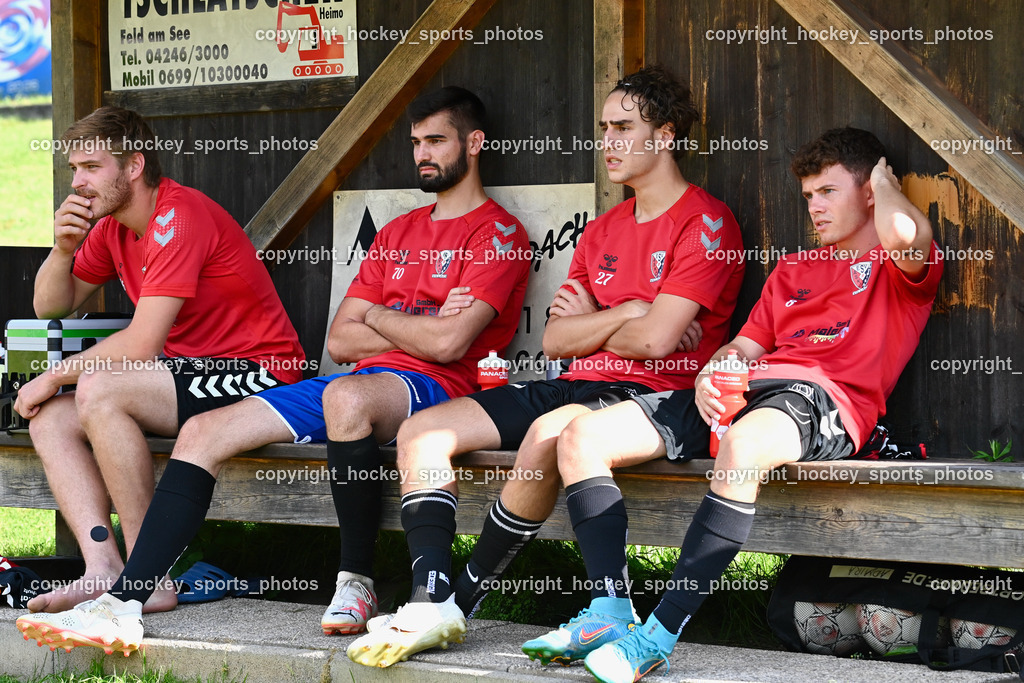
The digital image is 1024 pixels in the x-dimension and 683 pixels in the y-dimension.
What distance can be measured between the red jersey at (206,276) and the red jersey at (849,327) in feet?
6.36

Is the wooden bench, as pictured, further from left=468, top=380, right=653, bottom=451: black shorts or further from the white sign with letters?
the white sign with letters

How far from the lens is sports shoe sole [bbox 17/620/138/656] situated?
3.50 meters

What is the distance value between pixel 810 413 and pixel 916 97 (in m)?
1.30

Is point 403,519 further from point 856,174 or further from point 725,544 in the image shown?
point 856,174

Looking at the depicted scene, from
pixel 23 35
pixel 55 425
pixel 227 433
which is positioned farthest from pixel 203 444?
pixel 23 35

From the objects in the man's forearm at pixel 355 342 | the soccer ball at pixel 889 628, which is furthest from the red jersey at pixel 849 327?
the man's forearm at pixel 355 342

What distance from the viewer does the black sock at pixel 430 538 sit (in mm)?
3416

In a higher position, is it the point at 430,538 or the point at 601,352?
the point at 601,352

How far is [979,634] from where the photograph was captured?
336cm

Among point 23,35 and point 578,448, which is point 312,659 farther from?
point 23,35

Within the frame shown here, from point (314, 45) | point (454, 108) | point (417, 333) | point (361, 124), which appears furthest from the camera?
point (314, 45)

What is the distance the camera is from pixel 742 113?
4.48 meters

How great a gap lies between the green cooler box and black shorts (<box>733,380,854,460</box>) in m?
2.72

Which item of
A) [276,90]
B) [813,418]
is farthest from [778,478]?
[276,90]
